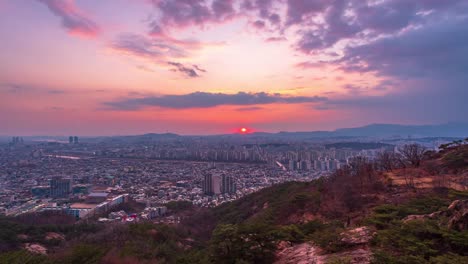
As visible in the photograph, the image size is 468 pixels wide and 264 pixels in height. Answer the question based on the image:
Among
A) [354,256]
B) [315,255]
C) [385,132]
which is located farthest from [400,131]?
[354,256]

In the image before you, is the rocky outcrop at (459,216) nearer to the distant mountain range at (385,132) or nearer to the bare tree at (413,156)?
the bare tree at (413,156)

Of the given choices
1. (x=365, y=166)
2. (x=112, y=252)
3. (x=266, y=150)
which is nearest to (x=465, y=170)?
(x=365, y=166)

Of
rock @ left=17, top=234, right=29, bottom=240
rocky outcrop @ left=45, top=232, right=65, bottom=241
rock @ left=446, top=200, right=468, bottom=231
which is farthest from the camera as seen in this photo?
rocky outcrop @ left=45, top=232, right=65, bottom=241

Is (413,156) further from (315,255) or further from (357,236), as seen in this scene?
(315,255)

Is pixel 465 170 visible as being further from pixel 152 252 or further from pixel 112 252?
pixel 112 252

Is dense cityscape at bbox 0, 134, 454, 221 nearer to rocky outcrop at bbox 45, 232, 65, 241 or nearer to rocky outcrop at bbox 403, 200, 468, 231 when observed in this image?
rocky outcrop at bbox 45, 232, 65, 241

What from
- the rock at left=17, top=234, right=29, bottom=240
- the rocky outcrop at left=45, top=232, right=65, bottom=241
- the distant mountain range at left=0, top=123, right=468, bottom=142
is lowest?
the rocky outcrop at left=45, top=232, right=65, bottom=241

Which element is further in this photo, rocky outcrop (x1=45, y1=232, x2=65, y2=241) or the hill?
rocky outcrop (x1=45, y1=232, x2=65, y2=241)

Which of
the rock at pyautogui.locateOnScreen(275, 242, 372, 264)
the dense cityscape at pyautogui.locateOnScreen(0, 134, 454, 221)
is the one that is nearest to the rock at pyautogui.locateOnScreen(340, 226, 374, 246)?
the rock at pyautogui.locateOnScreen(275, 242, 372, 264)

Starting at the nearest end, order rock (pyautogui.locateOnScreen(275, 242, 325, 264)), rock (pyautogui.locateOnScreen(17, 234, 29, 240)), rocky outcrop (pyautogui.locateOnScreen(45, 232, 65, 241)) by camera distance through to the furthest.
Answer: rock (pyautogui.locateOnScreen(275, 242, 325, 264)) → rock (pyautogui.locateOnScreen(17, 234, 29, 240)) → rocky outcrop (pyautogui.locateOnScreen(45, 232, 65, 241))

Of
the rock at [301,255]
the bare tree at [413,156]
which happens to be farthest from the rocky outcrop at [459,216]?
the bare tree at [413,156]
